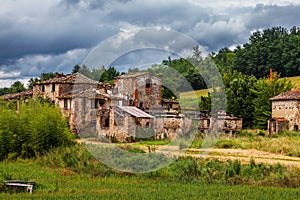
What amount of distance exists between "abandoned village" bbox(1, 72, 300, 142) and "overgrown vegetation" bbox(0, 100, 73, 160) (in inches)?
262

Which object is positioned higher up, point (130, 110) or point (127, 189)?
point (130, 110)

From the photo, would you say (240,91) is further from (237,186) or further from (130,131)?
(237,186)

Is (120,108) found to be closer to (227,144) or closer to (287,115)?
(227,144)

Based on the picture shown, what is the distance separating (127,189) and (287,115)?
90.7 feet

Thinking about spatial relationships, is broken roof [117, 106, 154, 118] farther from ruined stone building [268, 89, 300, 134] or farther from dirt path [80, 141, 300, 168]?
ruined stone building [268, 89, 300, 134]

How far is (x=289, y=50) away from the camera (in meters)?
79.8

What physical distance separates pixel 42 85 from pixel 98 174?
2584 cm

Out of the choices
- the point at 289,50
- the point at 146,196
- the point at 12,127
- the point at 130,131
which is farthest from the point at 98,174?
the point at 289,50

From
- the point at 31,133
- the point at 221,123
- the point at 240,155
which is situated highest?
the point at 221,123

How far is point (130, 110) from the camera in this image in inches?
1567

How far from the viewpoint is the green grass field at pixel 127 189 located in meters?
16.5

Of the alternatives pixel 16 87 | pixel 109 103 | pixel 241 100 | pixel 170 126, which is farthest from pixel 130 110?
pixel 16 87

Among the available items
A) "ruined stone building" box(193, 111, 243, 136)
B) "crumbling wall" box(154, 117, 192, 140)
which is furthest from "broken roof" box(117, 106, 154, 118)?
→ "ruined stone building" box(193, 111, 243, 136)

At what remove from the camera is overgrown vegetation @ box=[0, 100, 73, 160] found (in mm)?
30250
